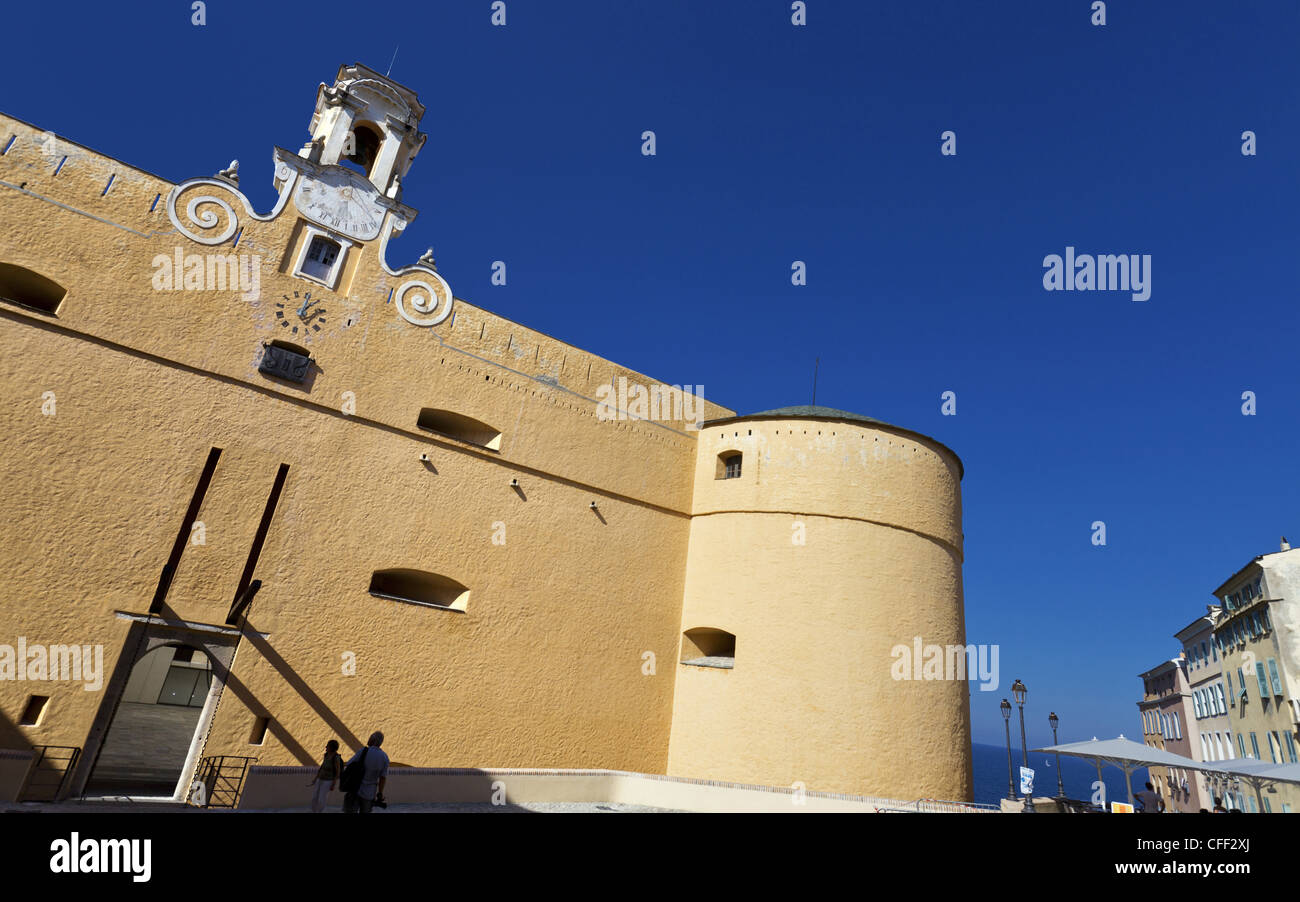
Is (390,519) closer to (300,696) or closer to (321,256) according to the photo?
(300,696)

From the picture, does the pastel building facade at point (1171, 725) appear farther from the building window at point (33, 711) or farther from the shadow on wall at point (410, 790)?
the building window at point (33, 711)

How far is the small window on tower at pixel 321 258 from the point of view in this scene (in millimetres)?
11859

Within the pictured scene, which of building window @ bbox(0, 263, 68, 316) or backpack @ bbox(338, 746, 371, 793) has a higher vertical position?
building window @ bbox(0, 263, 68, 316)

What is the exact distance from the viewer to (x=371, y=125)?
1327cm

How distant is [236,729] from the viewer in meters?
9.44

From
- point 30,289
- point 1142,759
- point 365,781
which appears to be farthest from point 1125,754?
point 30,289

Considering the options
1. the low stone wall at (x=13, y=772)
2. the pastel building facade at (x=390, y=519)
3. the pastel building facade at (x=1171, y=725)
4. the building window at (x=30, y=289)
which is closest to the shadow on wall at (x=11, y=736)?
the pastel building facade at (x=390, y=519)

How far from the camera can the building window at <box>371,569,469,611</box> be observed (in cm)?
1173

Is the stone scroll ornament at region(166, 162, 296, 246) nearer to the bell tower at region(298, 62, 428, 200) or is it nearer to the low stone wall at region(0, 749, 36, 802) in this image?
the bell tower at region(298, 62, 428, 200)

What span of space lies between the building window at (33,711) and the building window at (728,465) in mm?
11828

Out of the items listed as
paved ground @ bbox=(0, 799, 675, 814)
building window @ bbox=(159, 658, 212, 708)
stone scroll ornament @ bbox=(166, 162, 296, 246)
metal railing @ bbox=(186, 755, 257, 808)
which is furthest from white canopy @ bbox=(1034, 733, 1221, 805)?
building window @ bbox=(159, 658, 212, 708)

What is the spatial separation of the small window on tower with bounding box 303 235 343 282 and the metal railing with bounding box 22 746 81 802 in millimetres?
7747

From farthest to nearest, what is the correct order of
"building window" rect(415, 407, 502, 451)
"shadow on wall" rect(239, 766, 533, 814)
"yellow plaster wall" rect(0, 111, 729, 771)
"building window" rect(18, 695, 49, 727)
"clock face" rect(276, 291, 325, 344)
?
"building window" rect(415, 407, 502, 451)
"clock face" rect(276, 291, 325, 344)
"yellow plaster wall" rect(0, 111, 729, 771)
"shadow on wall" rect(239, 766, 533, 814)
"building window" rect(18, 695, 49, 727)
